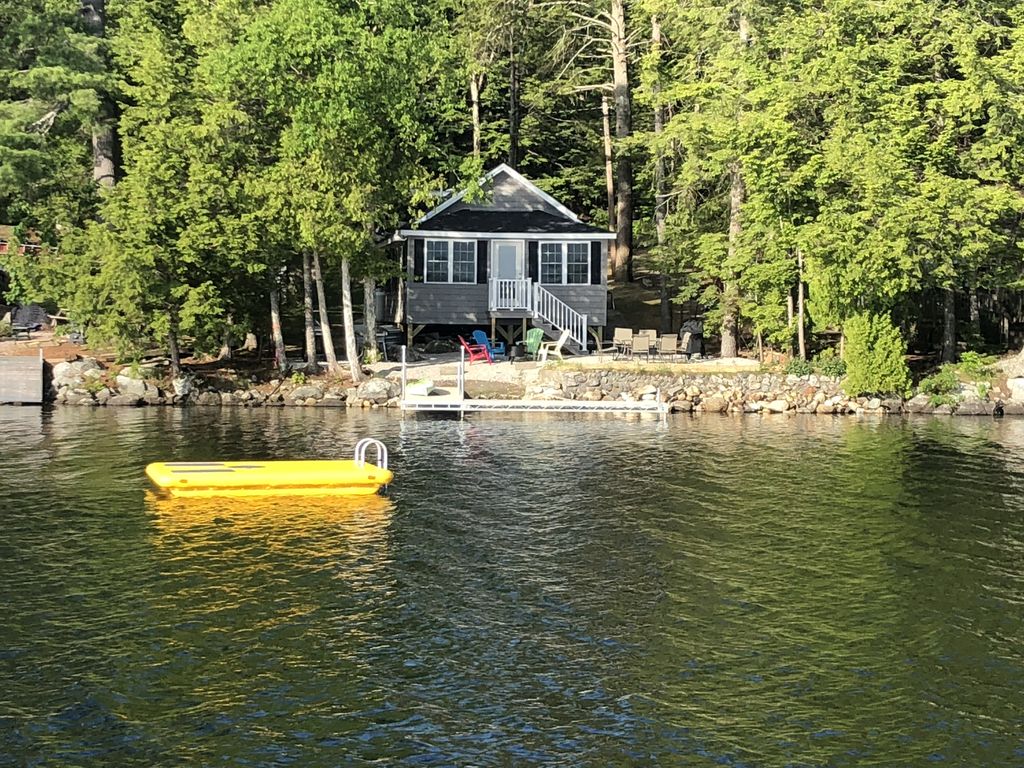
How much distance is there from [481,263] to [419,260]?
2417mm

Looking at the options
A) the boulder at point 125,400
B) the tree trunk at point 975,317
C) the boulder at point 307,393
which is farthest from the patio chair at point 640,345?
the boulder at point 125,400

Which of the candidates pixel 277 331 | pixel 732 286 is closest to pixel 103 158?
pixel 277 331

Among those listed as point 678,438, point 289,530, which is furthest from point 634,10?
point 289,530

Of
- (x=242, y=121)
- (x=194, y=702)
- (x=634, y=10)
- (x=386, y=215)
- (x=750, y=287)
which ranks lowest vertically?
(x=194, y=702)

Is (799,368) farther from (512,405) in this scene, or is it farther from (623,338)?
(512,405)

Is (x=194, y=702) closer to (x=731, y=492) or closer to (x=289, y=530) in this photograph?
(x=289, y=530)

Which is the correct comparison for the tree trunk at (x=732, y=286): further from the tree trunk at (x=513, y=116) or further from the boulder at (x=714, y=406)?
the tree trunk at (x=513, y=116)

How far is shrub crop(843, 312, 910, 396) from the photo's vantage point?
121 feet

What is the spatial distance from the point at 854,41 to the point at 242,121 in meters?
20.5

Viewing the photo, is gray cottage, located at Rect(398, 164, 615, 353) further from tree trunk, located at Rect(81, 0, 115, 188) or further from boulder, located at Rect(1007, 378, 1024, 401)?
boulder, located at Rect(1007, 378, 1024, 401)

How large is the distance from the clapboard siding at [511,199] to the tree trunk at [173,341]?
1324 cm

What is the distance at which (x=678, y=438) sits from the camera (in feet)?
103

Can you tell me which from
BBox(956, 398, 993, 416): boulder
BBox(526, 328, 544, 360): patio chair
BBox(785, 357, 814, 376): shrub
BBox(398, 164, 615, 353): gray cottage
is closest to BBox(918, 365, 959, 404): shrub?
BBox(956, 398, 993, 416): boulder

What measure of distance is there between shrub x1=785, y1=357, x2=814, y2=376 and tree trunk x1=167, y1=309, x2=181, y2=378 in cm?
2047
